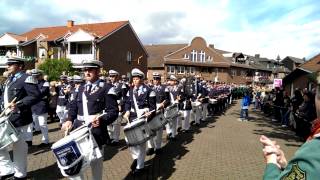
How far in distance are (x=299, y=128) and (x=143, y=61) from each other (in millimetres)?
39880

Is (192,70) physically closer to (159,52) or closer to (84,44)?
(159,52)

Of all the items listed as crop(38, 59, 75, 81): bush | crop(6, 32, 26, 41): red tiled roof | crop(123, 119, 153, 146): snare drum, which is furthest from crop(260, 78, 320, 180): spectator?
crop(6, 32, 26, 41): red tiled roof

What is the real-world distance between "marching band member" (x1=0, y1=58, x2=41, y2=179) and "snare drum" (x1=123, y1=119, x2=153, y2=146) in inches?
70.0

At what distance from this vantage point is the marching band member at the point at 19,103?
6.99m

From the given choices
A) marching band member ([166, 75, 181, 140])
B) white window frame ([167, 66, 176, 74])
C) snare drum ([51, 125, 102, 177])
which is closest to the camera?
snare drum ([51, 125, 102, 177])

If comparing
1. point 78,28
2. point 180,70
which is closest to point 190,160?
point 78,28

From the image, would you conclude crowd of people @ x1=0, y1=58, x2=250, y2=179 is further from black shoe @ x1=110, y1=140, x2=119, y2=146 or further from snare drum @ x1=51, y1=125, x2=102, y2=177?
black shoe @ x1=110, y1=140, x2=119, y2=146

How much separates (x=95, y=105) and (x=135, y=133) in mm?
1498

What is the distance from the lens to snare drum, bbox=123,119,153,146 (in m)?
7.09

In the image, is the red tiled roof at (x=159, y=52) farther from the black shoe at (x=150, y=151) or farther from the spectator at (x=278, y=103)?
the black shoe at (x=150, y=151)

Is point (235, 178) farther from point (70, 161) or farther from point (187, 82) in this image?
point (187, 82)

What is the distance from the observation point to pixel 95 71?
19.8 feet

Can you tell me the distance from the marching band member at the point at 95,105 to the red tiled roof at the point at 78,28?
129ft

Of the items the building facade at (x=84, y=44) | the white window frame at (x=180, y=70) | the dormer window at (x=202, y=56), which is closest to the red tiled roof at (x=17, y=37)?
the building facade at (x=84, y=44)
